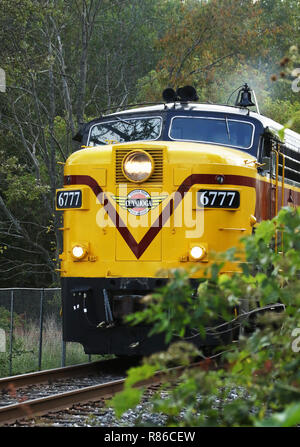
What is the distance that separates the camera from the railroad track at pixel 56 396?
7.79 meters

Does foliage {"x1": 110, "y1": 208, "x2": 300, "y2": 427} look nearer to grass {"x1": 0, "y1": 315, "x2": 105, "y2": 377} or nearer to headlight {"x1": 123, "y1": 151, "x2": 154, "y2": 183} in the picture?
headlight {"x1": 123, "y1": 151, "x2": 154, "y2": 183}

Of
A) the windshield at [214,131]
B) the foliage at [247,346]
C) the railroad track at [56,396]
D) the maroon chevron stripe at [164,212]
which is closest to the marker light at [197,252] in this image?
the maroon chevron stripe at [164,212]

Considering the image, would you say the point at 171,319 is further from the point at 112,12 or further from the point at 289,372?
the point at 112,12

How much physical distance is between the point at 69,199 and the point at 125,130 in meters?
1.60

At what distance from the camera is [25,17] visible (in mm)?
18078

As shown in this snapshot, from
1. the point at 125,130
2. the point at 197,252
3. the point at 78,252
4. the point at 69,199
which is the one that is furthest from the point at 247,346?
the point at 125,130

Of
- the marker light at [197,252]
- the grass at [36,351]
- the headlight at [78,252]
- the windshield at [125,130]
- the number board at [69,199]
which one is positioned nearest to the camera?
the marker light at [197,252]

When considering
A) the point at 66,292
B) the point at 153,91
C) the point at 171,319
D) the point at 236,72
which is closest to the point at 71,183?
the point at 66,292

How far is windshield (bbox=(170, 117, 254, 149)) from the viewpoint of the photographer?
11320mm

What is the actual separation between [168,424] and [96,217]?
256 inches

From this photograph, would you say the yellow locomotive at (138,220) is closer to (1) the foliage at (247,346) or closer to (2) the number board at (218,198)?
(2) the number board at (218,198)

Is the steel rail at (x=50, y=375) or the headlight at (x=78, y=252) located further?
the headlight at (x=78, y=252)

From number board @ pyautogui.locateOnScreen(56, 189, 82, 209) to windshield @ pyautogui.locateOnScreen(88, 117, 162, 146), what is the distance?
128cm

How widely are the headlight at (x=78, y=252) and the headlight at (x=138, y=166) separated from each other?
3.58 feet
